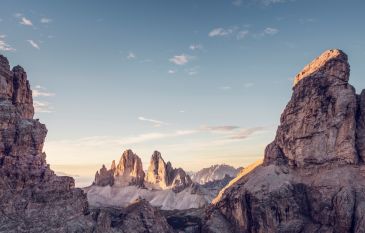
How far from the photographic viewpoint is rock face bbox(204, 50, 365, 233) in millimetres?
159625

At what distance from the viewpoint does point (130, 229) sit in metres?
176

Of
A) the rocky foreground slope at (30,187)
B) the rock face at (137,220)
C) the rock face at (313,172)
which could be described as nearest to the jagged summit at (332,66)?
the rock face at (313,172)

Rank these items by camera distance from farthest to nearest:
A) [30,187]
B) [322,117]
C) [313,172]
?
[322,117]
[313,172]
[30,187]

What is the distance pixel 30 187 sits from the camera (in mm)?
154750

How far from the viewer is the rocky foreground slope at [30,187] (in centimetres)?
14400

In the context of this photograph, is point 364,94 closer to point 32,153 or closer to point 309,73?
point 309,73

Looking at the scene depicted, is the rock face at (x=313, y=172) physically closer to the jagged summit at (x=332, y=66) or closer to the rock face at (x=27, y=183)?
the jagged summit at (x=332, y=66)

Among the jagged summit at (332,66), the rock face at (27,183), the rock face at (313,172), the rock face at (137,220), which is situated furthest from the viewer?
the jagged summit at (332,66)

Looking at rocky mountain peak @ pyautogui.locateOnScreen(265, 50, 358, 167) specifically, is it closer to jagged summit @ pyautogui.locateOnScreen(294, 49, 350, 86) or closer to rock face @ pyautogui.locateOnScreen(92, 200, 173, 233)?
jagged summit @ pyautogui.locateOnScreen(294, 49, 350, 86)

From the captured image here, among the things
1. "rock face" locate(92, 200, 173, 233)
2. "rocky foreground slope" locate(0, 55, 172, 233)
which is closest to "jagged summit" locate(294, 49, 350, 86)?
"rock face" locate(92, 200, 173, 233)

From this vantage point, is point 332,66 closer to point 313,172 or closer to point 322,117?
point 322,117

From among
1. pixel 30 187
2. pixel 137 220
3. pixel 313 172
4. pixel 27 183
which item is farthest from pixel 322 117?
pixel 27 183

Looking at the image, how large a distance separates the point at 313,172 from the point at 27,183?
125410mm

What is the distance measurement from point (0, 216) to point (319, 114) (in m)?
142
